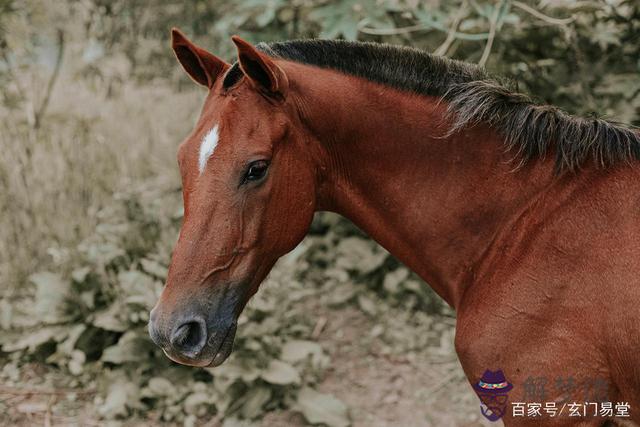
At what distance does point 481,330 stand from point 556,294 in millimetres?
272

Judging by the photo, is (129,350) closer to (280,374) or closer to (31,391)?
(31,391)

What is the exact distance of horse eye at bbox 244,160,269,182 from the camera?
6.40 feet

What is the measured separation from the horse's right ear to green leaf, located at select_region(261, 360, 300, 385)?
6.05 feet

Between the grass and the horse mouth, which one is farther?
the grass

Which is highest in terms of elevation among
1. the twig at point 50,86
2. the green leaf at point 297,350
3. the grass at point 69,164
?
the twig at point 50,86

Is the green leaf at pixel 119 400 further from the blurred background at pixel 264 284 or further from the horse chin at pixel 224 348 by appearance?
the horse chin at pixel 224 348

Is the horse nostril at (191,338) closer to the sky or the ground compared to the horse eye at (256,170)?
closer to the ground

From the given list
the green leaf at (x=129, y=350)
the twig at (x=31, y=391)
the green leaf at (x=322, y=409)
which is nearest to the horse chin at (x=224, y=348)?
the green leaf at (x=322, y=409)

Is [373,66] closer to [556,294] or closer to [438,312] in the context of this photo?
[556,294]

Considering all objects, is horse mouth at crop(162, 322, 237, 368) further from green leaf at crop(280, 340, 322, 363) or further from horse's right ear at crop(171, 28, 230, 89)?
green leaf at crop(280, 340, 322, 363)

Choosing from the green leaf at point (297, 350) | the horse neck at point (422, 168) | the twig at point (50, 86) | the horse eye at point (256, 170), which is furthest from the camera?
the twig at point (50, 86)

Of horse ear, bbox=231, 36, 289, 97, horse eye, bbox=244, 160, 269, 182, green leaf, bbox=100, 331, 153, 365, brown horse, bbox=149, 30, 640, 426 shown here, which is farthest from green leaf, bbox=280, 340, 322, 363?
horse ear, bbox=231, 36, 289, 97

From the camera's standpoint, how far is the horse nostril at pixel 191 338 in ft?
6.24

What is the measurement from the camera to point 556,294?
187cm
